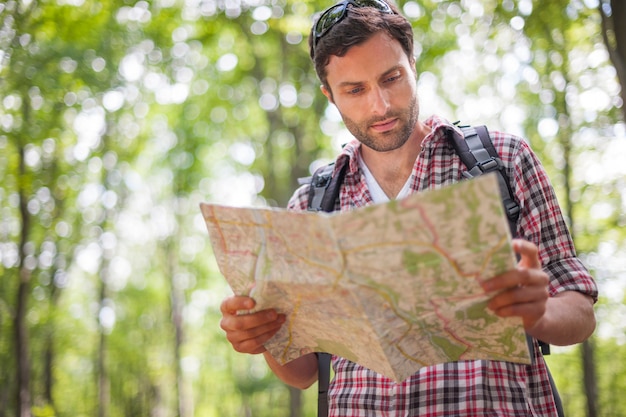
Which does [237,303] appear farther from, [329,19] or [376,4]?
[376,4]

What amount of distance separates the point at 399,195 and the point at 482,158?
15.2 inches

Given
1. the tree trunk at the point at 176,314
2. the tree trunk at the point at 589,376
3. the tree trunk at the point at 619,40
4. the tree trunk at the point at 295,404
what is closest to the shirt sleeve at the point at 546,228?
the tree trunk at the point at 619,40

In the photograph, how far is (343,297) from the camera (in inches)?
60.2

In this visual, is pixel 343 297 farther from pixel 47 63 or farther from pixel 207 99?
pixel 207 99

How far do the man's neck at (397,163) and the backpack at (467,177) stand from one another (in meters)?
0.17

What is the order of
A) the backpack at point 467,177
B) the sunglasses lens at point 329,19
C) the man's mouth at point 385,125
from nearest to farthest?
the backpack at point 467,177, the man's mouth at point 385,125, the sunglasses lens at point 329,19

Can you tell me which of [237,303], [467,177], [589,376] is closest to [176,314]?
[589,376]

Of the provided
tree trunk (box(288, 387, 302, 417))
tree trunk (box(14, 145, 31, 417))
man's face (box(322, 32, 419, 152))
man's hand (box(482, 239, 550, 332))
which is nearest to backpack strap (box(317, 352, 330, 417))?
man's face (box(322, 32, 419, 152))

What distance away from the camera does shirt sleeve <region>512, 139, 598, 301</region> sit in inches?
73.2

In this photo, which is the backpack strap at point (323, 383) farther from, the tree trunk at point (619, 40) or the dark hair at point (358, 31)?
the tree trunk at point (619, 40)

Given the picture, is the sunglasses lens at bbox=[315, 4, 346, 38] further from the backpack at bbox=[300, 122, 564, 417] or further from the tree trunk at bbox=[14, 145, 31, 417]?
the tree trunk at bbox=[14, 145, 31, 417]

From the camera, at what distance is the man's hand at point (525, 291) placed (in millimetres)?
1394

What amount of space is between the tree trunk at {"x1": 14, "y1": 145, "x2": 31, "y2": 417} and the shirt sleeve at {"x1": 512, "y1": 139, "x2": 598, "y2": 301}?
8709 millimetres

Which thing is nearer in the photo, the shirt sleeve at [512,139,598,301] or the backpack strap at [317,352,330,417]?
the shirt sleeve at [512,139,598,301]
